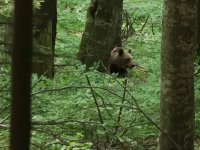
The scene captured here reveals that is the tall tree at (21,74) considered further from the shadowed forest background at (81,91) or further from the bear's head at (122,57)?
the bear's head at (122,57)

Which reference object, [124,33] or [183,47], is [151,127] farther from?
[124,33]

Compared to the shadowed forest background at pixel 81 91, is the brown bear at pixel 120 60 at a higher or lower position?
lower

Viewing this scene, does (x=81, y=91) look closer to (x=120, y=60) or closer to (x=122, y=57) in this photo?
(x=122, y=57)

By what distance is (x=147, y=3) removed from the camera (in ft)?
74.3

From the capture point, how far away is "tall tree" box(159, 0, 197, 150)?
464 centimetres

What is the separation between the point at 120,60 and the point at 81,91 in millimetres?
7046

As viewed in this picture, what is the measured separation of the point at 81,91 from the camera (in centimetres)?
855

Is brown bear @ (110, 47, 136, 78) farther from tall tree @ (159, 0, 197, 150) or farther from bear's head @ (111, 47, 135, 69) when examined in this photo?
tall tree @ (159, 0, 197, 150)

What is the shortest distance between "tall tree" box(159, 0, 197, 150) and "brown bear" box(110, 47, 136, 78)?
9.48 metres

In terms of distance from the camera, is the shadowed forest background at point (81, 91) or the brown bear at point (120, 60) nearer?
the shadowed forest background at point (81, 91)

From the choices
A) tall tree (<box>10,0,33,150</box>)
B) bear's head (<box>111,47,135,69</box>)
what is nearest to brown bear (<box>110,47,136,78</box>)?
bear's head (<box>111,47,135,69</box>)

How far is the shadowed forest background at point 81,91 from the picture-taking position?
15.1 feet

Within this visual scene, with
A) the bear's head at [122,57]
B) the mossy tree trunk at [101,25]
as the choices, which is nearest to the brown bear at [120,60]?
the bear's head at [122,57]

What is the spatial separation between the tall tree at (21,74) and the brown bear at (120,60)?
41.3ft
